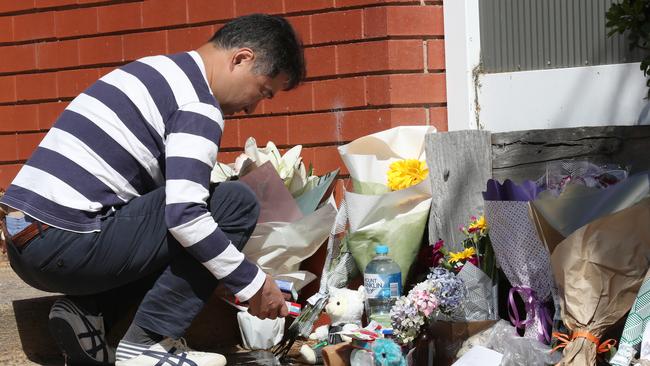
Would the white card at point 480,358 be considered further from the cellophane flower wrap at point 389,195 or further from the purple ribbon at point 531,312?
the cellophane flower wrap at point 389,195

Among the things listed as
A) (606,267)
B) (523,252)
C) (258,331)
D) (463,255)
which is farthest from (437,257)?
(606,267)

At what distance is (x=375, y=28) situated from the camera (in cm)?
464

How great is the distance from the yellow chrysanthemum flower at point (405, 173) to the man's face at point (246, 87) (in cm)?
77

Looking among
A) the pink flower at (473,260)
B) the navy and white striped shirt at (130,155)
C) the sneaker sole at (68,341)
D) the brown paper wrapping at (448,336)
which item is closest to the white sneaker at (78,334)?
the sneaker sole at (68,341)

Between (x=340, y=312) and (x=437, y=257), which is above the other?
(x=437, y=257)

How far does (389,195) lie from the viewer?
3.81 m

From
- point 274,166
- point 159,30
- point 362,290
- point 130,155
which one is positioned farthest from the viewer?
point 159,30

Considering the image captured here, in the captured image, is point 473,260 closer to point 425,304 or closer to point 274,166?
point 425,304

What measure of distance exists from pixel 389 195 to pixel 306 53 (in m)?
1.30

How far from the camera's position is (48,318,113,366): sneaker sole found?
338 centimetres

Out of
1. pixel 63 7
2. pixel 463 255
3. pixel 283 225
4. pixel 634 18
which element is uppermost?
pixel 63 7

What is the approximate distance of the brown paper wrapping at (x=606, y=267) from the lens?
3080mm

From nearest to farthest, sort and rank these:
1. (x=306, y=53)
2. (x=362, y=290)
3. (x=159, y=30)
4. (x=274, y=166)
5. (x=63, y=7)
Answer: (x=362, y=290)
(x=274, y=166)
(x=306, y=53)
(x=159, y=30)
(x=63, y=7)

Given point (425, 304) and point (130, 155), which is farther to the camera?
point (425, 304)
